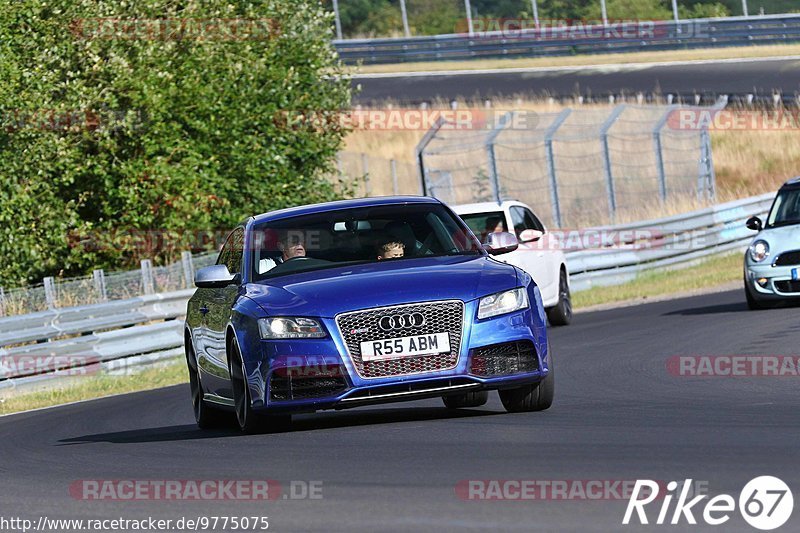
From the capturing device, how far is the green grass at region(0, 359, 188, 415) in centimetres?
1778

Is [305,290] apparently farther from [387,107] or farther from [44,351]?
[387,107]

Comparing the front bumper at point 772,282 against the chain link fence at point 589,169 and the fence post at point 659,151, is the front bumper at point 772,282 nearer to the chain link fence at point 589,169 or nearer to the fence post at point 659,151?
the fence post at point 659,151

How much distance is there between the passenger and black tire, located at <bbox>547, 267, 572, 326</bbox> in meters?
10.1

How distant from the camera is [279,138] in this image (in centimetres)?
2828

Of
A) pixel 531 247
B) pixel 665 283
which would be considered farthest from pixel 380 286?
pixel 665 283

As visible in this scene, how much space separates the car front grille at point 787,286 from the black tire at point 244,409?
375 inches

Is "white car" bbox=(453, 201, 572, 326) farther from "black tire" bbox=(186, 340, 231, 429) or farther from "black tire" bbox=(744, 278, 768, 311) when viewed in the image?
"black tire" bbox=(186, 340, 231, 429)

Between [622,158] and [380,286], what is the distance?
1320 inches

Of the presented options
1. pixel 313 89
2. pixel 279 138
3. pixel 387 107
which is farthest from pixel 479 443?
pixel 387 107

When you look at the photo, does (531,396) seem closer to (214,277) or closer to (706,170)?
(214,277)

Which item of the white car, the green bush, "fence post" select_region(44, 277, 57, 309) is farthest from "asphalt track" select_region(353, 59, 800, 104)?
"fence post" select_region(44, 277, 57, 309)

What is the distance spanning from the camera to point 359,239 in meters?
11.2

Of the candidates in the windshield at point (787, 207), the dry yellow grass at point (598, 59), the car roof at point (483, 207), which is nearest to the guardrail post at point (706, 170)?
the windshield at point (787, 207)

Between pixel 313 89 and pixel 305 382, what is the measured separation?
20571 millimetres
